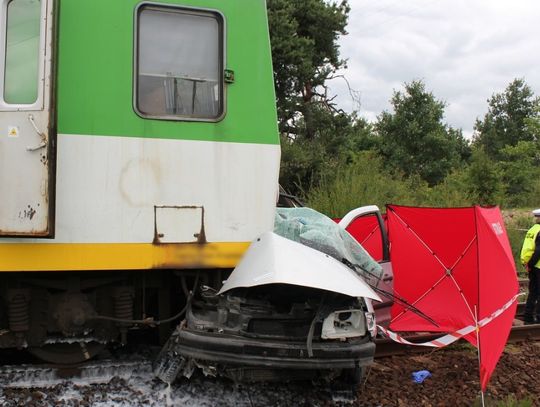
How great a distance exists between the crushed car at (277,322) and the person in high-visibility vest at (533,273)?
16.6 ft

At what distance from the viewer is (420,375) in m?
5.19

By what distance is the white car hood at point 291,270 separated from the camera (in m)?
3.38

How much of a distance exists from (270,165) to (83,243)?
1.46 metres

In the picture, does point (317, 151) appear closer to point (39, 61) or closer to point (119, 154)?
point (119, 154)

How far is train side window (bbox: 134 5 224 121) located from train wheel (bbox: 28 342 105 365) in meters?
1.85

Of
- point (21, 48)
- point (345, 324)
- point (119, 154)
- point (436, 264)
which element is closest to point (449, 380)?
point (436, 264)

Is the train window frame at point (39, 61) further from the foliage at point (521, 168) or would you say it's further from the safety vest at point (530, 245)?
the foliage at point (521, 168)

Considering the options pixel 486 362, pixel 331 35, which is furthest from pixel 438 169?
pixel 486 362

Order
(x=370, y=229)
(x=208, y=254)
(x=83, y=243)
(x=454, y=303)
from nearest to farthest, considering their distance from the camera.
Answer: (x=83, y=243), (x=208, y=254), (x=454, y=303), (x=370, y=229)

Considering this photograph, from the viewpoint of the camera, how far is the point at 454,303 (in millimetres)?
6012

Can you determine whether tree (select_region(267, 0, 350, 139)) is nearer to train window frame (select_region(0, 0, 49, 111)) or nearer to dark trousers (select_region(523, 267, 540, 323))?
dark trousers (select_region(523, 267, 540, 323))

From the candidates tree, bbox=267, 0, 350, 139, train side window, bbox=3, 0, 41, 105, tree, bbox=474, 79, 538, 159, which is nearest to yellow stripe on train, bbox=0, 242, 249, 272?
train side window, bbox=3, 0, 41, 105

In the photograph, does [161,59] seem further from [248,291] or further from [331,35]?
[331,35]

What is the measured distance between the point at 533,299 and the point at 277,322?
5.88 metres
